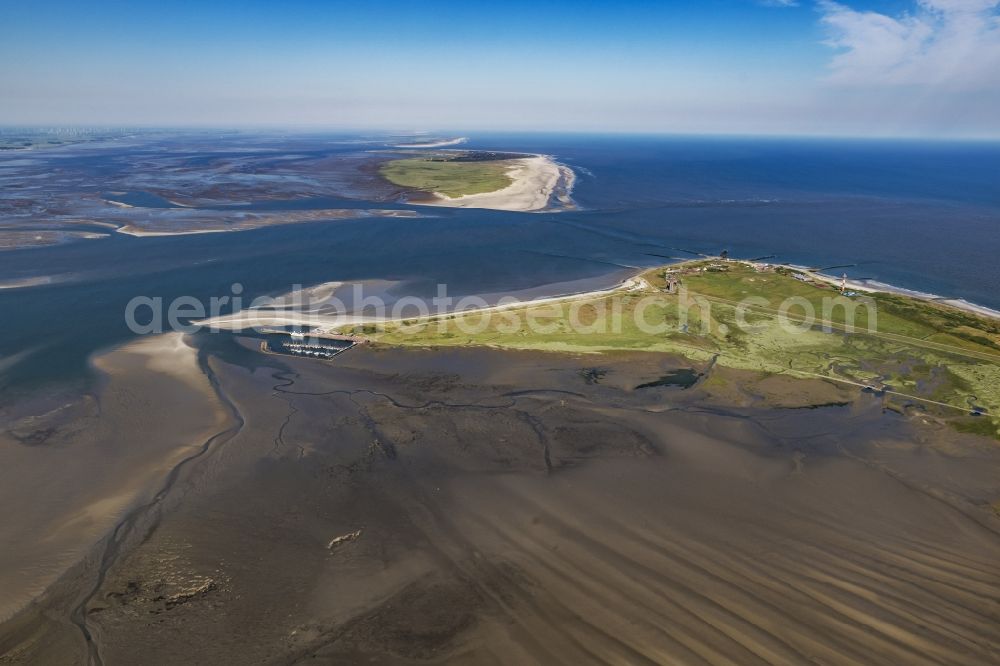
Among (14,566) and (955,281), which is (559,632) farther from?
(955,281)

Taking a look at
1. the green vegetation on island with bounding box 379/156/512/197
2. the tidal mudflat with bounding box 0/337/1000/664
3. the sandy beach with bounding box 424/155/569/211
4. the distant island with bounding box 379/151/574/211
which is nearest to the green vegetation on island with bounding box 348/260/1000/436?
the tidal mudflat with bounding box 0/337/1000/664

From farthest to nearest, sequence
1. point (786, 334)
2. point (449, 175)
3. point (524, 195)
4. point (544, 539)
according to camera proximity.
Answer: point (449, 175)
point (524, 195)
point (786, 334)
point (544, 539)

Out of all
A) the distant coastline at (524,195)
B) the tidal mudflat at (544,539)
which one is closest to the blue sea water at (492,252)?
the distant coastline at (524,195)

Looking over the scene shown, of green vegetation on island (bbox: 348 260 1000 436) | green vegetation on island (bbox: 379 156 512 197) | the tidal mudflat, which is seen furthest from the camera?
green vegetation on island (bbox: 379 156 512 197)

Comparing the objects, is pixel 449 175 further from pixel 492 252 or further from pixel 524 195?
pixel 492 252

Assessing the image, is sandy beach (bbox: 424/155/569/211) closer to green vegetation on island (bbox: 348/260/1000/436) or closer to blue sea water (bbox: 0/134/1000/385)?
blue sea water (bbox: 0/134/1000/385)

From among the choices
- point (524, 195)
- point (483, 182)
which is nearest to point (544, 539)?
point (524, 195)
